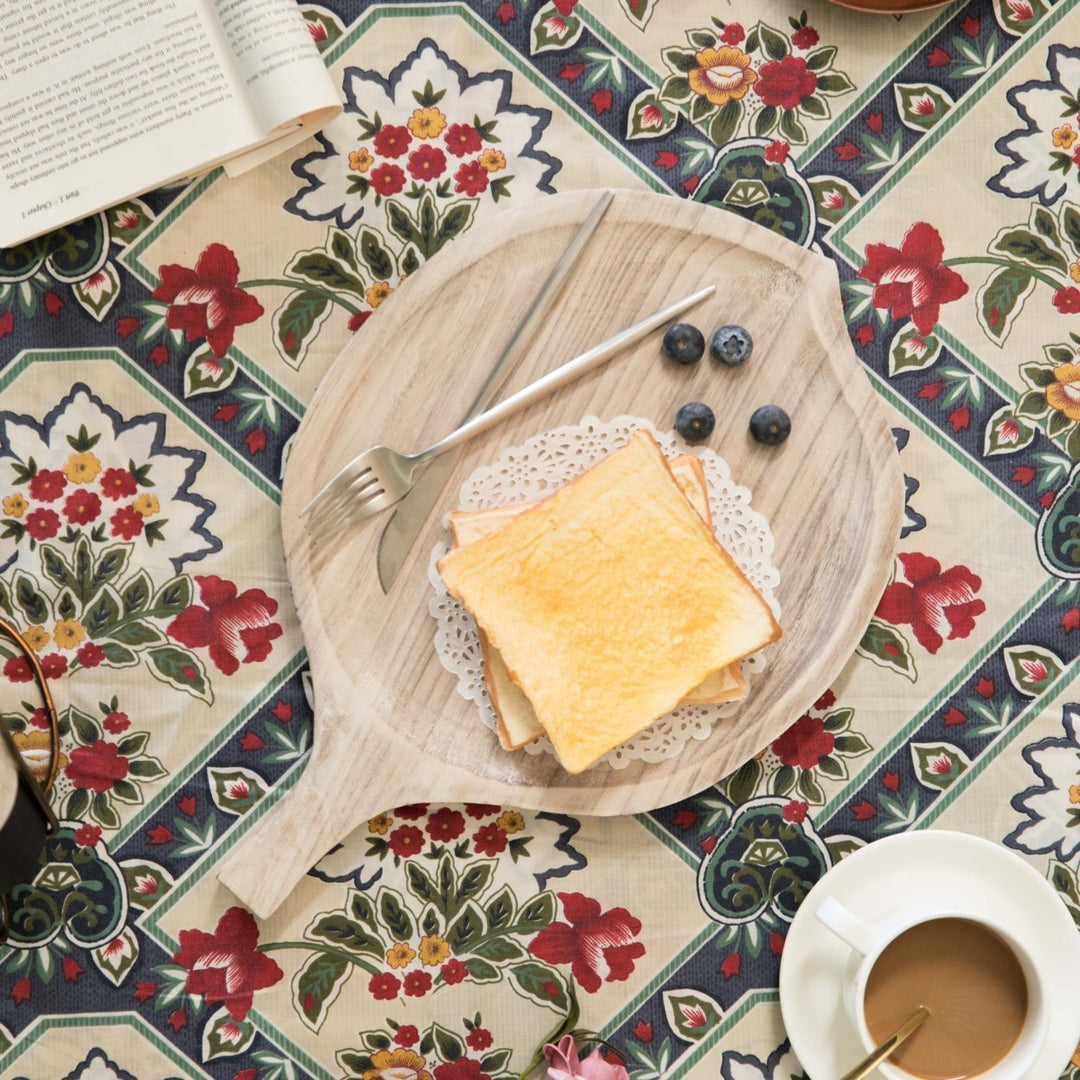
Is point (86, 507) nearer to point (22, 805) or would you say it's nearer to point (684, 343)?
point (22, 805)

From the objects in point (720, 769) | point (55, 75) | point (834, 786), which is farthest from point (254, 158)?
point (834, 786)

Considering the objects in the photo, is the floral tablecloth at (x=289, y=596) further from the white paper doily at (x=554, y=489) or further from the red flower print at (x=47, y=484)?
the white paper doily at (x=554, y=489)

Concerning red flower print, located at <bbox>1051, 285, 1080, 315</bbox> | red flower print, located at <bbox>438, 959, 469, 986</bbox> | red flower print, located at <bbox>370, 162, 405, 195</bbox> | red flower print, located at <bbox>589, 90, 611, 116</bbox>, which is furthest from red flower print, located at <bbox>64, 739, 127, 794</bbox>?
red flower print, located at <bbox>1051, 285, 1080, 315</bbox>

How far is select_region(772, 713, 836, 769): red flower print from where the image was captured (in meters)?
1.30

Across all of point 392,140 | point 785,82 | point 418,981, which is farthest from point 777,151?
point 418,981

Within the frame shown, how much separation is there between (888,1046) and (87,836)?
0.97m

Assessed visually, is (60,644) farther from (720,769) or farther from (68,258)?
(720,769)

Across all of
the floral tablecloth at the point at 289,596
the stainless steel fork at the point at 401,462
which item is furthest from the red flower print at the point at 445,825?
the stainless steel fork at the point at 401,462

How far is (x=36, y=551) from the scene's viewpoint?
4.23ft

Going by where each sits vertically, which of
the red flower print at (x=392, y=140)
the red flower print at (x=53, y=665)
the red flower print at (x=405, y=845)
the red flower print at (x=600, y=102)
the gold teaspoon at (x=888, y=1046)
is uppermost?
the red flower print at (x=600, y=102)

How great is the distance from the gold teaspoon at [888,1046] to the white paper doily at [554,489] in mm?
386

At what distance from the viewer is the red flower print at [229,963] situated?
130 centimetres

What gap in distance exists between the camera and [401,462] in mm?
1212

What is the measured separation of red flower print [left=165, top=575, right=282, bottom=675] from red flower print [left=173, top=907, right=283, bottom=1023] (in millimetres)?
319
